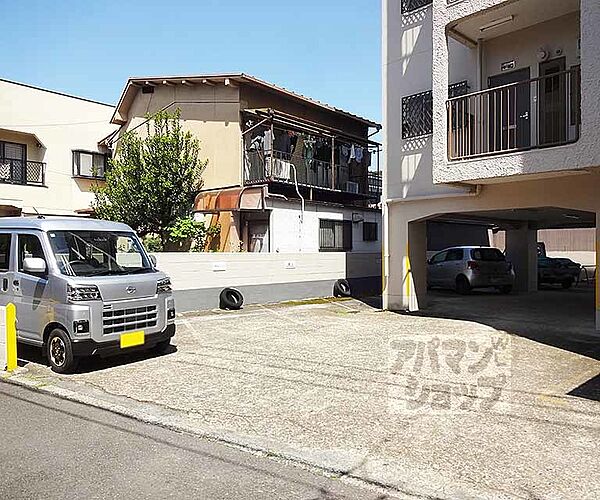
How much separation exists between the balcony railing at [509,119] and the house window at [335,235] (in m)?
8.21

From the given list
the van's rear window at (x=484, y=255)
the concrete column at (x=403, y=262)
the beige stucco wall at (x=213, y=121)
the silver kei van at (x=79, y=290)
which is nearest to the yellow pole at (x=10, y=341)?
the silver kei van at (x=79, y=290)

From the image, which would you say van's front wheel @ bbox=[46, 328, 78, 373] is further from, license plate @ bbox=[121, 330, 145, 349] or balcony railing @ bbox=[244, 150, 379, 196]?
balcony railing @ bbox=[244, 150, 379, 196]

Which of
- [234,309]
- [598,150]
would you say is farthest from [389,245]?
[598,150]

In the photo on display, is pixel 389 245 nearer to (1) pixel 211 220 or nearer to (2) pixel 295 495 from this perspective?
(1) pixel 211 220

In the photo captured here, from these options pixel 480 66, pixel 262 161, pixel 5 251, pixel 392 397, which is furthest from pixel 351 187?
pixel 392 397

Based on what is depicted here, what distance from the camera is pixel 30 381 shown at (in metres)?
6.73

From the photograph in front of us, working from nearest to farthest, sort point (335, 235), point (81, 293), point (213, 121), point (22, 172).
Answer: point (81, 293) < point (213, 121) < point (335, 235) < point (22, 172)

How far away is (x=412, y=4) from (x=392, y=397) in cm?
1017

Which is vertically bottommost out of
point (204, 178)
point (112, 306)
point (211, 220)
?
point (112, 306)

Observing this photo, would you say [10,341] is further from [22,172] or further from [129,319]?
[22,172]

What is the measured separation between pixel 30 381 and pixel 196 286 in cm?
636

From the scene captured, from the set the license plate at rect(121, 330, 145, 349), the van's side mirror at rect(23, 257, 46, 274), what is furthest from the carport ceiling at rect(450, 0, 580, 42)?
the van's side mirror at rect(23, 257, 46, 274)

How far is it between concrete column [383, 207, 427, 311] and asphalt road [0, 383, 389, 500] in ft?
30.0

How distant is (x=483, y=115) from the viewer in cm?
1114
